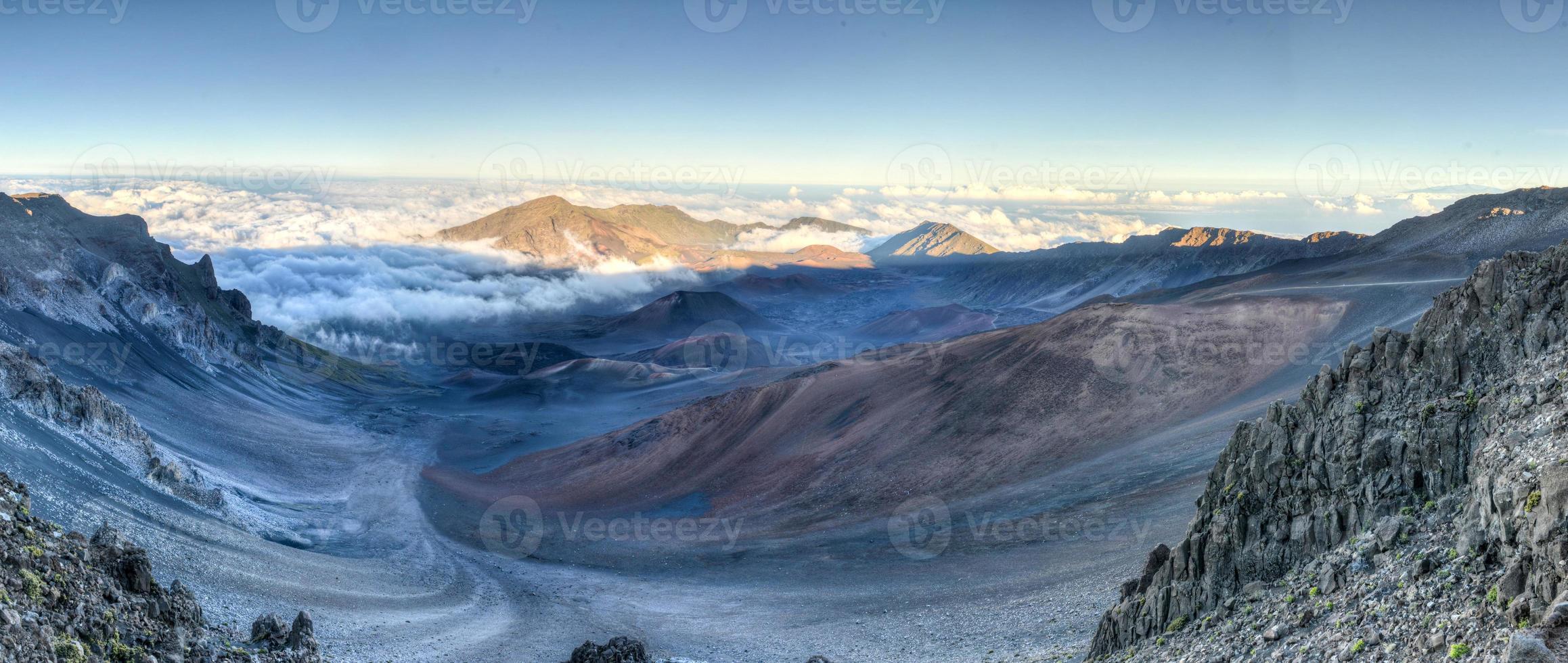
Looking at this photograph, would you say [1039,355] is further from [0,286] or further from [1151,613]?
[0,286]

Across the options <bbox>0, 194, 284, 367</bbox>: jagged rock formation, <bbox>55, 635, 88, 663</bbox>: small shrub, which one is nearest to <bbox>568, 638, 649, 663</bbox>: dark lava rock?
<bbox>55, 635, 88, 663</bbox>: small shrub

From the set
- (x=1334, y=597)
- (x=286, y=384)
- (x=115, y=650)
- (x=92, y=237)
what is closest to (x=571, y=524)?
(x=115, y=650)

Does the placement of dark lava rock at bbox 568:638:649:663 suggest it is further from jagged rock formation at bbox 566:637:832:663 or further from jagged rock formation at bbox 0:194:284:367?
jagged rock formation at bbox 0:194:284:367

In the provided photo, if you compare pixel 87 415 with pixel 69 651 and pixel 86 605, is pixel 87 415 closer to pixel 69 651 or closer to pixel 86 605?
pixel 86 605

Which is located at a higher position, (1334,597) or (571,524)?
(1334,597)

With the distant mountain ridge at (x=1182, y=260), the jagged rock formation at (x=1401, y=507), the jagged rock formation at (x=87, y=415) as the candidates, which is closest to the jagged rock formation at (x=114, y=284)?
the jagged rock formation at (x=87, y=415)
